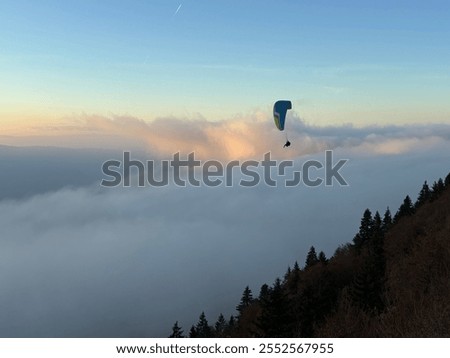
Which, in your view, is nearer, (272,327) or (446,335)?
(446,335)

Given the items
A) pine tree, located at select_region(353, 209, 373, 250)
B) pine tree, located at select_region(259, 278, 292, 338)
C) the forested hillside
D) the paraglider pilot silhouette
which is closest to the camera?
the forested hillside

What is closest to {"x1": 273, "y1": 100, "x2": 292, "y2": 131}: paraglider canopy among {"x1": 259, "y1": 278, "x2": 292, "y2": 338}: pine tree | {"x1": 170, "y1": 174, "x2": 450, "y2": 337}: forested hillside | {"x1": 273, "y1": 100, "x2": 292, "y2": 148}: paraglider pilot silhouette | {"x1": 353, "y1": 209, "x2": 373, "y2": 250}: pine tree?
{"x1": 273, "y1": 100, "x2": 292, "y2": 148}: paraglider pilot silhouette

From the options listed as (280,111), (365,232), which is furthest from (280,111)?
(365,232)

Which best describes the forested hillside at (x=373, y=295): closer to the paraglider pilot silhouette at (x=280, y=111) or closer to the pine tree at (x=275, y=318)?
the pine tree at (x=275, y=318)

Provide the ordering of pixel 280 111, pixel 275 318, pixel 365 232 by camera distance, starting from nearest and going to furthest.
Result: pixel 275 318 → pixel 280 111 → pixel 365 232

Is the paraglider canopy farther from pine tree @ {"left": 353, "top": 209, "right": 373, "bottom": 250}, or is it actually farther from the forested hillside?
pine tree @ {"left": 353, "top": 209, "right": 373, "bottom": 250}

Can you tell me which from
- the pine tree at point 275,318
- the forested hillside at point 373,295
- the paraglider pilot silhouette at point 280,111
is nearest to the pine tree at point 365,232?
the forested hillside at point 373,295

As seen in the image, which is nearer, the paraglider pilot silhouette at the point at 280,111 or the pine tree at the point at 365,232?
the paraglider pilot silhouette at the point at 280,111

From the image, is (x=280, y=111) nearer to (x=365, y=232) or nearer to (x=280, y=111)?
(x=280, y=111)

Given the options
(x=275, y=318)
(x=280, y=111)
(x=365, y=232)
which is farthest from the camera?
(x=365, y=232)
